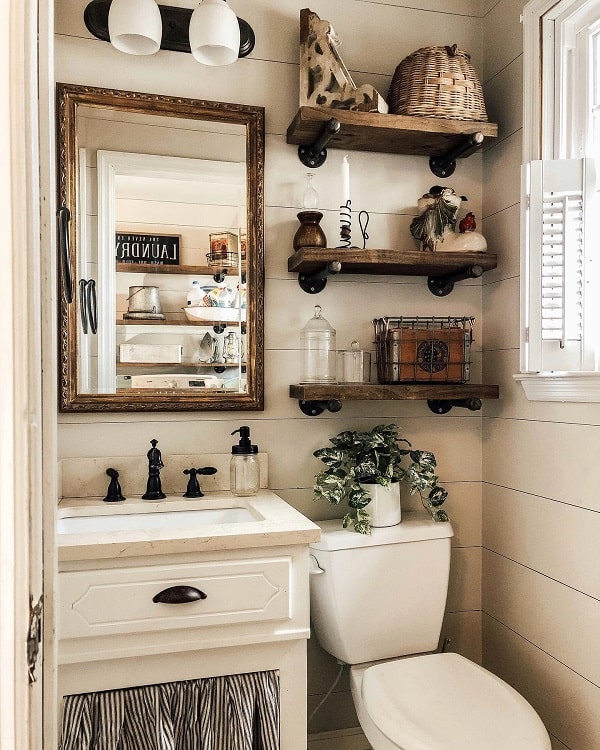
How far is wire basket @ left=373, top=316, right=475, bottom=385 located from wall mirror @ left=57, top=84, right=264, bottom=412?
0.37 metres

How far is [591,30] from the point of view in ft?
5.57

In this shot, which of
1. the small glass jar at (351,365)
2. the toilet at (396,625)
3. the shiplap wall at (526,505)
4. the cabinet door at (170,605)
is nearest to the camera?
the cabinet door at (170,605)

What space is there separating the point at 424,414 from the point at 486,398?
0.21m

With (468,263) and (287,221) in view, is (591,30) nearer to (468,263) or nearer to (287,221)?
(468,263)

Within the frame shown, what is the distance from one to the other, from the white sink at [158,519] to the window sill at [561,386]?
32.6 inches

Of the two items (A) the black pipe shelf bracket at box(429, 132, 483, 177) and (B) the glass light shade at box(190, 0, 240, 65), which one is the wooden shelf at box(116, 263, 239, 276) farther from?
(A) the black pipe shelf bracket at box(429, 132, 483, 177)

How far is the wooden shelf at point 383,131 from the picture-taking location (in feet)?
5.87

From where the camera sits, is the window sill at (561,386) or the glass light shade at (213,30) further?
the glass light shade at (213,30)

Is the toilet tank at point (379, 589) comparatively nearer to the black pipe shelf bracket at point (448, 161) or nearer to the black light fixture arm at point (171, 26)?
the black pipe shelf bracket at point (448, 161)

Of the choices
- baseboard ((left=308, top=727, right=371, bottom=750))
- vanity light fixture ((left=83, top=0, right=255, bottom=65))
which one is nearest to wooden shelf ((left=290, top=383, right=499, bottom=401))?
vanity light fixture ((left=83, top=0, right=255, bottom=65))

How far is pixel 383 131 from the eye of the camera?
1.85m

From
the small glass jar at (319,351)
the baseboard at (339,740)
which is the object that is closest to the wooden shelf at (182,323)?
the small glass jar at (319,351)

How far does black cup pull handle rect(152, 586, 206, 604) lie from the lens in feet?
4.47

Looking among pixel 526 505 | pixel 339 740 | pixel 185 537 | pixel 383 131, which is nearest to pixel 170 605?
pixel 185 537
